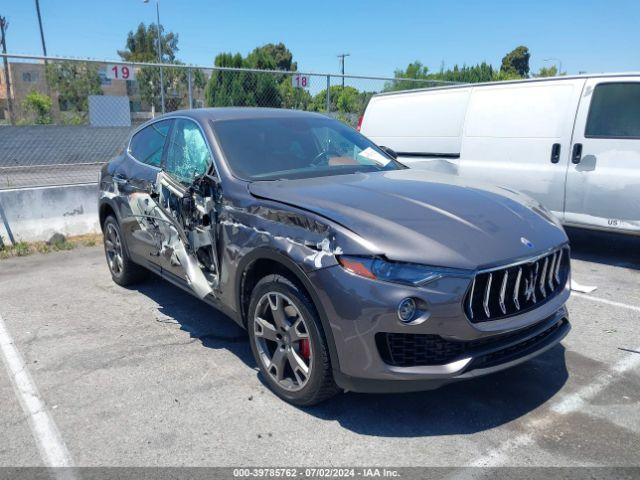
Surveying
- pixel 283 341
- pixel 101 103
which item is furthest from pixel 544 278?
pixel 101 103

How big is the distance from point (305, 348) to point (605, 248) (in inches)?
214

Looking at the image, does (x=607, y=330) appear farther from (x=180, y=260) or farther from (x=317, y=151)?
(x=180, y=260)

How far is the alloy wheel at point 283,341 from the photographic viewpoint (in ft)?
10.2

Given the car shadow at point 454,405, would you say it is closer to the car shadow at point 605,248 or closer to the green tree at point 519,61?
the car shadow at point 605,248

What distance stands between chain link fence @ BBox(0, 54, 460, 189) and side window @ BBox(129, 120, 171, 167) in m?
0.68

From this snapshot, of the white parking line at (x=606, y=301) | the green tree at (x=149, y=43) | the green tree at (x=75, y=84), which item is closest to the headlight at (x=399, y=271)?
the white parking line at (x=606, y=301)

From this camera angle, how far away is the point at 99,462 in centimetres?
281

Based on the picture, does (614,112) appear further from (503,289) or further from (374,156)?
(503,289)

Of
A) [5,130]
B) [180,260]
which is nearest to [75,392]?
[180,260]

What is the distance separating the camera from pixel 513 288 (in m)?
2.93

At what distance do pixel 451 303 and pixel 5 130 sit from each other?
12.7 metres

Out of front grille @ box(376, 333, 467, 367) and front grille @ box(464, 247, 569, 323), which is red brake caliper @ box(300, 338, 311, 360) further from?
front grille @ box(464, 247, 569, 323)

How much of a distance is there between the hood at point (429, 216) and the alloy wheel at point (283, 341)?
60cm

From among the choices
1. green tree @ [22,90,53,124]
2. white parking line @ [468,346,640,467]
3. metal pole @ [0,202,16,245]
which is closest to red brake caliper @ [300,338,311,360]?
white parking line @ [468,346,640,467]
